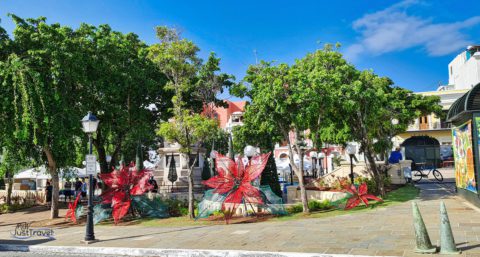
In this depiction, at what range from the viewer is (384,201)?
17.0 meters

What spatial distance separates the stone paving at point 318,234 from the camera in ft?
29.0

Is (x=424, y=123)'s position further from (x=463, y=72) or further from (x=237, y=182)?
(x=237, y=182)

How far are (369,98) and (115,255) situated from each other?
1243cm

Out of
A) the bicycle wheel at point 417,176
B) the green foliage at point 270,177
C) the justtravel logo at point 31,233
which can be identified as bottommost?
the justtravel logo at point 31,233

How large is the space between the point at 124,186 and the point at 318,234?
30.6 feet

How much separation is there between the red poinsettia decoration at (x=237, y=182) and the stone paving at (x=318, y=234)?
130 centimetres

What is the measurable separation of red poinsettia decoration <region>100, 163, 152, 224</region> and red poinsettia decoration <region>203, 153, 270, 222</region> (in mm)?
3469

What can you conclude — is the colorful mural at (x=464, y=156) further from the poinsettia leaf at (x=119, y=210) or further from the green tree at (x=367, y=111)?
the poinsettia leaf at (x=119, y=210)

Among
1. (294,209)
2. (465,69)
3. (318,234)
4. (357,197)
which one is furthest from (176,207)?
(465,69)

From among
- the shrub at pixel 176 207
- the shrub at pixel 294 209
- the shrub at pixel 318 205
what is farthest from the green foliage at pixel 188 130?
the shrub at pixel 318 205

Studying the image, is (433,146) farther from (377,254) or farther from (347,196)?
(377,254)

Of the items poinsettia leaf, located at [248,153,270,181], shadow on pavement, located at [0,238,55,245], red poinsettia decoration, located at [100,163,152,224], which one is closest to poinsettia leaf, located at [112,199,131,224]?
red poinsettia decoration, located at [100,163,152,224]

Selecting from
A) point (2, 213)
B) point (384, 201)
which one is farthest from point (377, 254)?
point (2, 213)

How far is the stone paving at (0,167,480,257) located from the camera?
8828 mm
